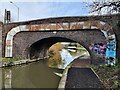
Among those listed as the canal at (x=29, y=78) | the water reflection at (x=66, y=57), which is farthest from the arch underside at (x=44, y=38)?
the water reflection at (x=66, y=57)

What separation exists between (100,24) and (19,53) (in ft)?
28.8

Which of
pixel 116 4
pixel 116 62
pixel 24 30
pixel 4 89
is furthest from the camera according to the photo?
pixel 24 30

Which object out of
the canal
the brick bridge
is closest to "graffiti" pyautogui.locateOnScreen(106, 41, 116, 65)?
the brick bridge

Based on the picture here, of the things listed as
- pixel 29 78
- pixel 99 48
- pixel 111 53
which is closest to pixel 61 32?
pixel 99 48

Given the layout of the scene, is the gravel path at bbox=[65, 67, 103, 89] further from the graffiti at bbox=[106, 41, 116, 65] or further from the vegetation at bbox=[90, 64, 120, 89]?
the graffiti at bbox=[106, 41, 116, 65]

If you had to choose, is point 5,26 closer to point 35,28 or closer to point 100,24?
point 35,28

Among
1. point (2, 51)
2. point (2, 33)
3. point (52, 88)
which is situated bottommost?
point (52, 88)

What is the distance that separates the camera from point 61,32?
2072 centimetres

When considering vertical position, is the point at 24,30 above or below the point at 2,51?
above

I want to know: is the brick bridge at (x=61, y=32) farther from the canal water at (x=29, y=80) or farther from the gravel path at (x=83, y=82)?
the gravel path at (x=83, y=82)

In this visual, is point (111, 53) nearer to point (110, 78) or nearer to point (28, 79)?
point (28, 79)

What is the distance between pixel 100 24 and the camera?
18.6 m

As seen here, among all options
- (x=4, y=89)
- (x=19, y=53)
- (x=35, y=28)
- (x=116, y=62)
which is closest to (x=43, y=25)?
(x=35, y=28)

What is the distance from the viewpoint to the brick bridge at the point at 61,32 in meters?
18.4
